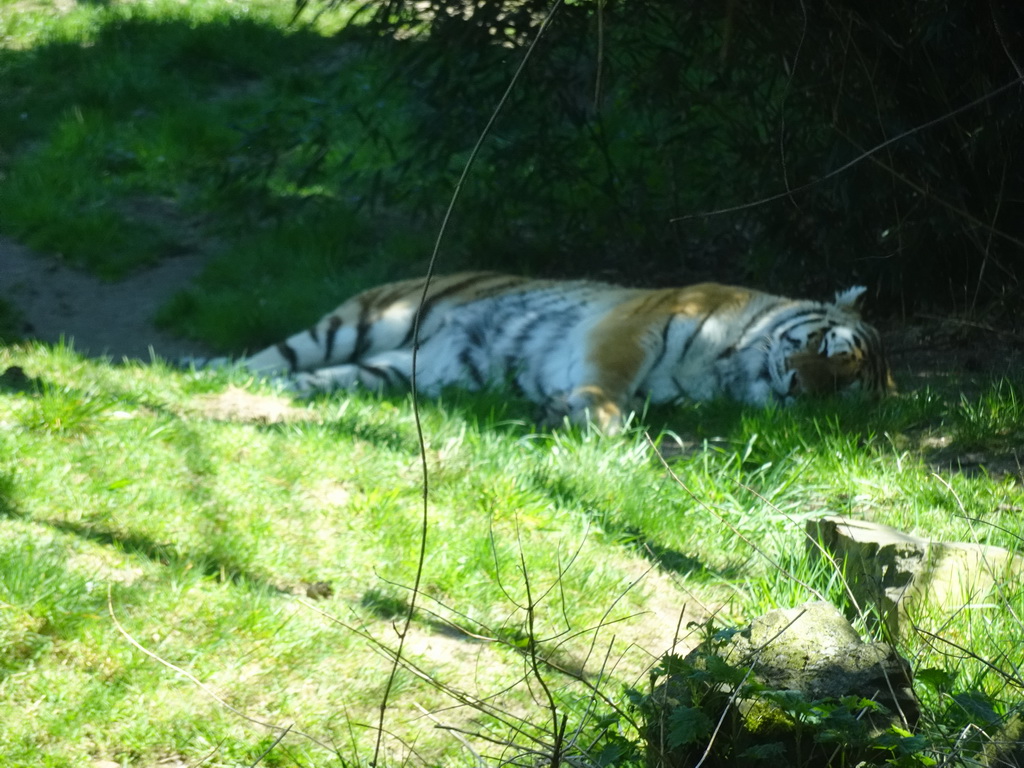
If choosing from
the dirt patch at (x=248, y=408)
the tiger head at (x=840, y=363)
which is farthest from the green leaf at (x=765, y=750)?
the tiger head at (x=840, y=363)

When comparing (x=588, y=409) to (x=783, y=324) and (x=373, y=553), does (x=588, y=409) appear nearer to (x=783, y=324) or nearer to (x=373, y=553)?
(x=783, y=324)

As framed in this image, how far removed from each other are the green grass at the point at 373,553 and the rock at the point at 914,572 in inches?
2.2

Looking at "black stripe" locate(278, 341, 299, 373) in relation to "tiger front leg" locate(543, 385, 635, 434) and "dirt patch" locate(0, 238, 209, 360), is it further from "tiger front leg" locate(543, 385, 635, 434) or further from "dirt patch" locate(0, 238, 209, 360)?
"tiger front leg" locate(543, 385, 635, 434)

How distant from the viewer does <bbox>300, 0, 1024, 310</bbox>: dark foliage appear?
434 centimetres

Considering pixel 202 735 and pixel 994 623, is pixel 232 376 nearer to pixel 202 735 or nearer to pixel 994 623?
pixel 202 735

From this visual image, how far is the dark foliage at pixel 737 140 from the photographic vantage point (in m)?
4.34

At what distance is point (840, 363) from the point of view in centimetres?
488

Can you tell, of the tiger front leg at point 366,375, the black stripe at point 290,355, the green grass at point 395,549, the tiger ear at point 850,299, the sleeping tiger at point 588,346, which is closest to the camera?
the green grass at point 395,549

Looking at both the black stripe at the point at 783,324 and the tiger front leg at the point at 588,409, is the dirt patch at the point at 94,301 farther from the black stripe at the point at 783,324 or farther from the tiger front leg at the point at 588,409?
the black stripe at the point at 783,324

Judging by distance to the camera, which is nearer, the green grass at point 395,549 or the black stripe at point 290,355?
the green grass at point 395,549

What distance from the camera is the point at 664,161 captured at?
261 inches

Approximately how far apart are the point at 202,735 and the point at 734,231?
17.4 ft

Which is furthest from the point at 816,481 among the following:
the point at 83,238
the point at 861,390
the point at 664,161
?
the point at 83,238

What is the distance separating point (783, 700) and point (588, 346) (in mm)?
3548
